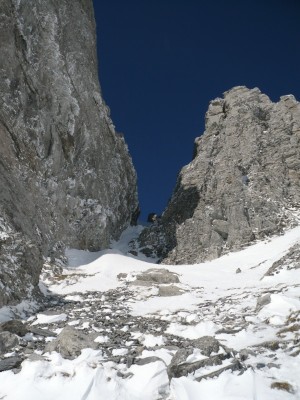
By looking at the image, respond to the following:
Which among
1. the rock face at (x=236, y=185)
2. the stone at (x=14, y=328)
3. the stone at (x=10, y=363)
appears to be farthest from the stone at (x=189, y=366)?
the rock face at (x=236, y=185)

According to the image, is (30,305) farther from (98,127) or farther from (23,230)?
(98,127)

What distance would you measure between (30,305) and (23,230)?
734 centimetres

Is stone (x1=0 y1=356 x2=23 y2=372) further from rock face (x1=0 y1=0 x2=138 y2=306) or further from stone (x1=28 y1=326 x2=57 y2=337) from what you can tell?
rock face (x1=0 y1=0 x2=138 y2=306)

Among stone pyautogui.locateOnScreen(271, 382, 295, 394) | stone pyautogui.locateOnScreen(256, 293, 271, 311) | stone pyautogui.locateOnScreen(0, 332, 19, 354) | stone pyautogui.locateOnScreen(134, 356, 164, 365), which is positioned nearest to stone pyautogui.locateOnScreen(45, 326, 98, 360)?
stone pyautogui.locateOnScreen(0, 332, 19, 354)

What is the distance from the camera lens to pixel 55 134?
118 feet

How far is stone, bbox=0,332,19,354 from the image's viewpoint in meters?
9.46

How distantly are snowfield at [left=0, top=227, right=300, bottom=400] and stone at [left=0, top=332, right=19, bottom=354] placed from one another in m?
0.22

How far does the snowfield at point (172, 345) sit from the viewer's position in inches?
284

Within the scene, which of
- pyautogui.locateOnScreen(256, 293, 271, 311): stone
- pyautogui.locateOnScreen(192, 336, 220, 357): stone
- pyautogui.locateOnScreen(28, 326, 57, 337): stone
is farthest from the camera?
pyautogui.locateOnScreen(256, 293, 271, 311): stone

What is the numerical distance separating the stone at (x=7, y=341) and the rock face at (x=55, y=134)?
10.4 m

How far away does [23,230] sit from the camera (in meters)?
22.2

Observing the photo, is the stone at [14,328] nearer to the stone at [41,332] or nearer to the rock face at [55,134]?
the stone at [41,332]

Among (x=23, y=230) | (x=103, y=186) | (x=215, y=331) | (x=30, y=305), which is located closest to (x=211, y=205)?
(x=103, y=186)

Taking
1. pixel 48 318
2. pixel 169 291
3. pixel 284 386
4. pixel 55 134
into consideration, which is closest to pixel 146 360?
pixel 284 386
